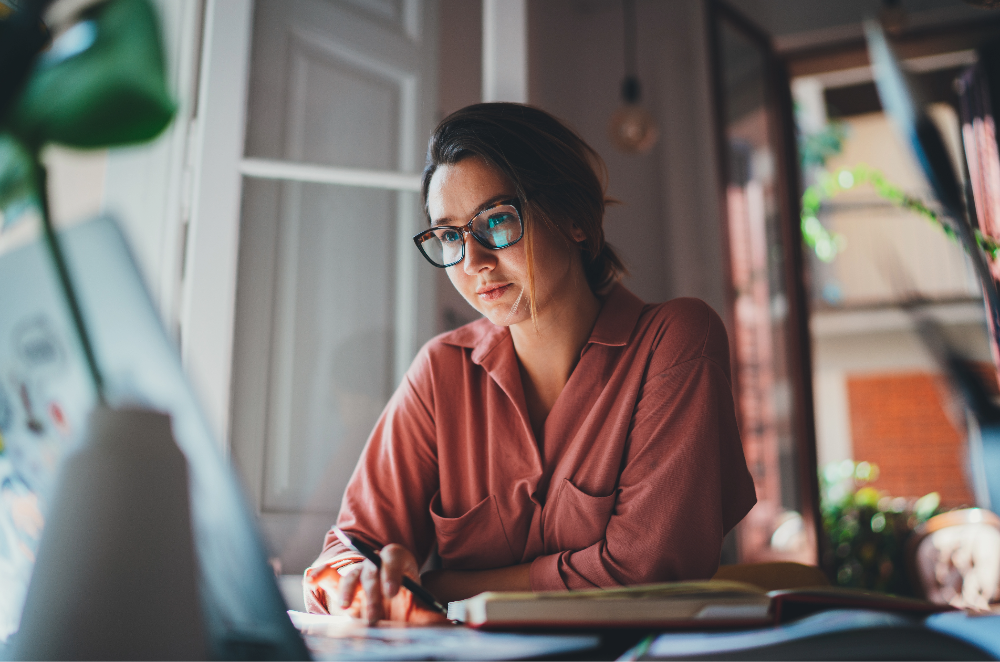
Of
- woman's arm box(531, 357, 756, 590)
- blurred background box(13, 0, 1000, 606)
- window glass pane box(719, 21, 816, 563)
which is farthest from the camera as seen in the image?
window glass pane box(719, 21, 816, 563)

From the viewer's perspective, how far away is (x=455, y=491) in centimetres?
105

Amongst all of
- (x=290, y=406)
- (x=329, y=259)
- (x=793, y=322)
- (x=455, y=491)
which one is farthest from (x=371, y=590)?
(x=793, y=322)

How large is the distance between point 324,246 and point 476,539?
0.75 m

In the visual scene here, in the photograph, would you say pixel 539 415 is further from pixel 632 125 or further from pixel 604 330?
pixel 632 125

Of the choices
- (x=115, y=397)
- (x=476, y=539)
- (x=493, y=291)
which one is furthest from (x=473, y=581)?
(x=115, y=397)

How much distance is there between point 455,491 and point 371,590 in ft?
1.29

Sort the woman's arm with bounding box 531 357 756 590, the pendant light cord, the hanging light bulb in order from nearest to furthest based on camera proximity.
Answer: the woman's arm with bounding box 531 357 756 590, the hanging light bulb, the pendant light cord

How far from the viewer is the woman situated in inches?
34.0

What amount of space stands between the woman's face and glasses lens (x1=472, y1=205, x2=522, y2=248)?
12 millimetres

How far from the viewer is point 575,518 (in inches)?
37.0

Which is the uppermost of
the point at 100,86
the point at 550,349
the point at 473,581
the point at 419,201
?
the point at 419,201

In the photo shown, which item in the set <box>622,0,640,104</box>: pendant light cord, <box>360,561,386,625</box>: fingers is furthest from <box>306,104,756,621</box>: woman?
<box>622,0,640,104</box>: pendant light cord

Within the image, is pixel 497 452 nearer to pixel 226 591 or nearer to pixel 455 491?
pixel 455 491

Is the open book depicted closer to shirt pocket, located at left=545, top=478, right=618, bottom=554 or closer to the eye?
shirt pocket, located at left=545, top=478, right=618, bottom=554
